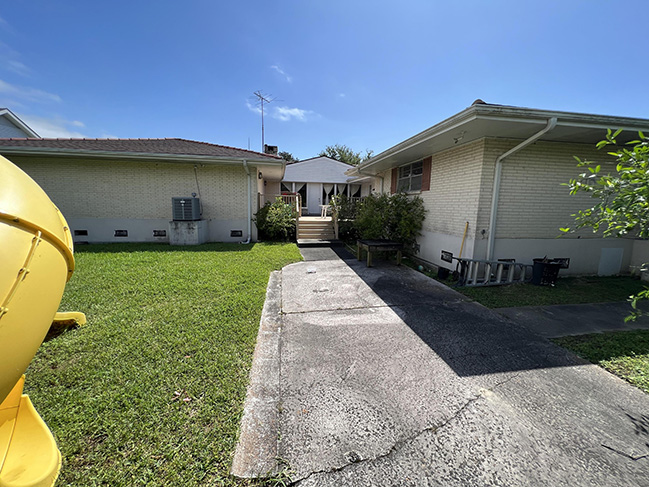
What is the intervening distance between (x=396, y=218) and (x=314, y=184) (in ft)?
39.7

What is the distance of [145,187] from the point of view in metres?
9.44

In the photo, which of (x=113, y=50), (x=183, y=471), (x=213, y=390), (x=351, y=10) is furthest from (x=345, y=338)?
(x=113, y=50)

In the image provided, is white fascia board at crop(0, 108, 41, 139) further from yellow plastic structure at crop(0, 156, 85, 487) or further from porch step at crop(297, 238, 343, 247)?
yellow plastic structure at crop(0, 156, 85, 487)

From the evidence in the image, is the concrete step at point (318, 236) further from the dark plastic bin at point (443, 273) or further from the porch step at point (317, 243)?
the dark plastic bin at point (443, 273)

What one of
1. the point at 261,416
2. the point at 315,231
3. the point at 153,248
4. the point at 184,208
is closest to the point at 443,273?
the point at 261,416

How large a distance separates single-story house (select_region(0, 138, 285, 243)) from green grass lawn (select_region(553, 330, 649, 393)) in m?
9.03

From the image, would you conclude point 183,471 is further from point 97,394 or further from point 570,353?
point 570,353

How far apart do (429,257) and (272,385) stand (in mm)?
6113

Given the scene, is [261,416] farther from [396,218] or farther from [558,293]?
[396,218]

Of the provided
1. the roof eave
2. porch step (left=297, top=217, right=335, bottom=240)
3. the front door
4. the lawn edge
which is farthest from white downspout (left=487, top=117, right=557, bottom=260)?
the front door

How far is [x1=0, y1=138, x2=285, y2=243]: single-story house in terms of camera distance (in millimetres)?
8961

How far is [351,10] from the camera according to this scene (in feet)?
21.1

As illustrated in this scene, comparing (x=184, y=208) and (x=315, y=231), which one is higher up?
(x=184, y=208)

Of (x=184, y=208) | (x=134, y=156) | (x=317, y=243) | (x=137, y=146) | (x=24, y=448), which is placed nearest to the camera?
(x=24, y=448)
